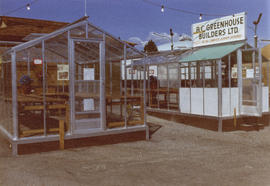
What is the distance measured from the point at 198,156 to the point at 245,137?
11.6ft

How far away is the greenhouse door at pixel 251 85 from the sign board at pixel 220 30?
95 cm

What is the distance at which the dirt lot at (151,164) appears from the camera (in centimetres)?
568

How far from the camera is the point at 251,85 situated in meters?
12.0

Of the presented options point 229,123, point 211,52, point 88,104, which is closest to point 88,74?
point 88,104

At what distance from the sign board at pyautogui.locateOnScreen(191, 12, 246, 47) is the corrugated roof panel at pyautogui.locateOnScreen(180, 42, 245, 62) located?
1.08ft

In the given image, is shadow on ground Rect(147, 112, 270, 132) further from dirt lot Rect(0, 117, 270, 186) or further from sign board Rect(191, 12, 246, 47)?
sign board Rect(191, 12, 246, 47)

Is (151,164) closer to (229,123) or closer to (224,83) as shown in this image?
(224,83)

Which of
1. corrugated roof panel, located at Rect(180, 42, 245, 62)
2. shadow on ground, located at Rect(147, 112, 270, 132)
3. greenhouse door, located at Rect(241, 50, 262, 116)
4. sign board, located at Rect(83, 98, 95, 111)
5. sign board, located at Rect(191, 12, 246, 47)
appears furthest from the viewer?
sign board, located at Rect(191, 12, 246, 47)

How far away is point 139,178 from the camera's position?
579cm

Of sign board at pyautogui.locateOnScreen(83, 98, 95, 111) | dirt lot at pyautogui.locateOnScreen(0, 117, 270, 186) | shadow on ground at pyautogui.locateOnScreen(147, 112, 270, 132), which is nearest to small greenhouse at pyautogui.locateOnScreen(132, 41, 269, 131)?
shadow on ground at pyautogui.locateOnScreen(147, 112, 270, 132)

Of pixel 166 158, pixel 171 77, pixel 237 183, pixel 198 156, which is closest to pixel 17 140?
pixel 166 158

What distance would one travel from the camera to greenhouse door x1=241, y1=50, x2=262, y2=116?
1146 centimetres

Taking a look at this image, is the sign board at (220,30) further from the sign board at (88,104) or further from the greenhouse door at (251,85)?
the sign board at (88,104)

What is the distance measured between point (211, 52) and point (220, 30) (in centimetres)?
129
